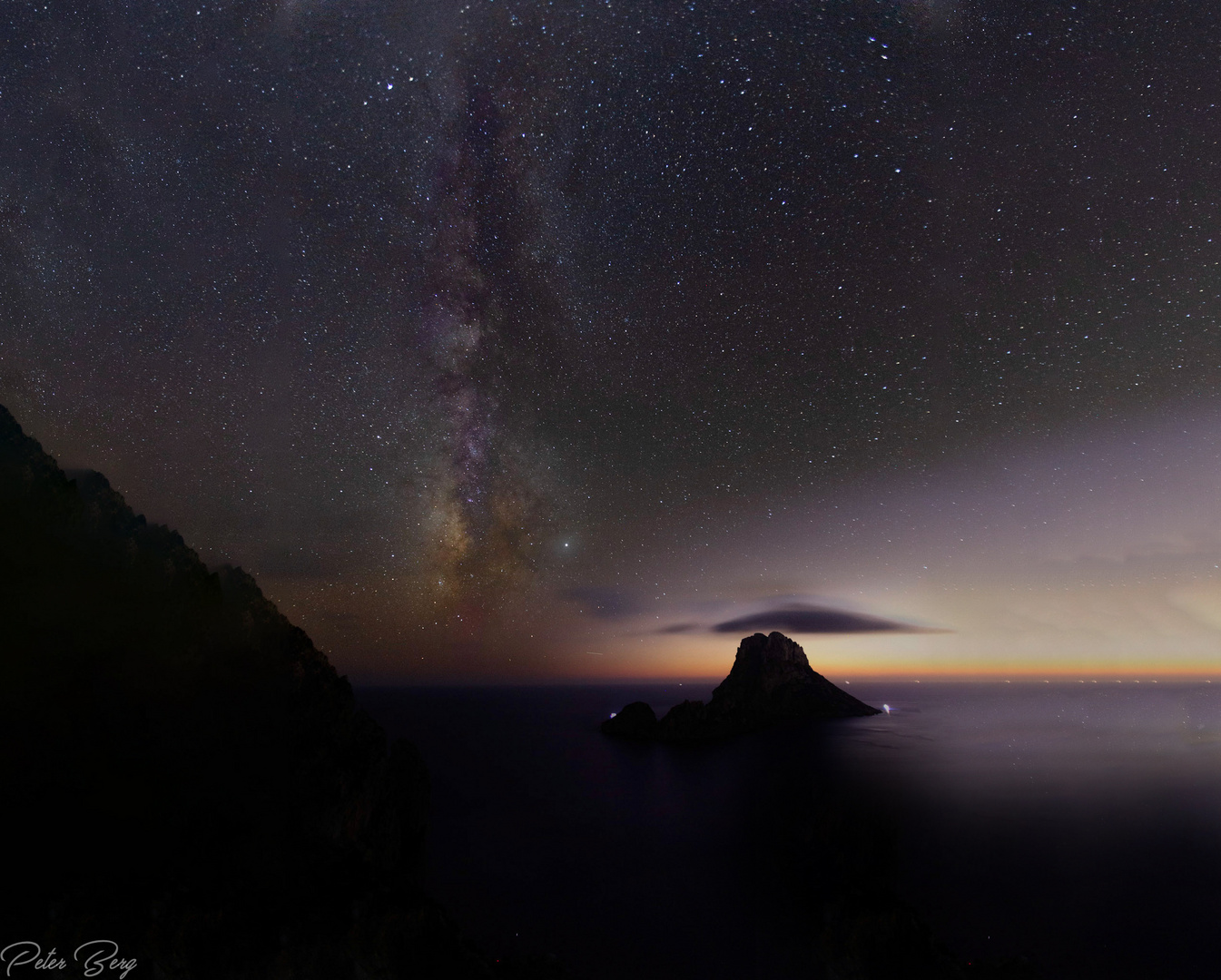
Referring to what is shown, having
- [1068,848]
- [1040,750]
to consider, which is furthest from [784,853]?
[1040,750]

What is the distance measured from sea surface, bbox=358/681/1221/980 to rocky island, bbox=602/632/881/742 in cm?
1601

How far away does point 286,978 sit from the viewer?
53.5 feet

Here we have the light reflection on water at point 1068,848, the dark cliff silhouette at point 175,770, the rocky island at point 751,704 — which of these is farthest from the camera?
the rocky island at point 751,704

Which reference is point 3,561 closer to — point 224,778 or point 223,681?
point 223,681

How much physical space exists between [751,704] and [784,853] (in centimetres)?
8770

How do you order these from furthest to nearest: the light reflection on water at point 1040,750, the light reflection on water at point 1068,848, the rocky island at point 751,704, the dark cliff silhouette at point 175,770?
1. the rocky island at point 751,704
2. the light reflection on water at point 1040,750
3. the light reflection on water at point 1068,848
4. the dark cliff silhouette at point 175,770

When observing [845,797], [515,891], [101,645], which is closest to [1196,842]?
[845,797]

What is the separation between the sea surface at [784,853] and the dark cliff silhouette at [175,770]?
10957mm

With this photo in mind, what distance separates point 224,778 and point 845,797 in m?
56.9

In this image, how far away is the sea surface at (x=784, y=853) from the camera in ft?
87.9

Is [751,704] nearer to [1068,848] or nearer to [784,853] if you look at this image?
[1068,848]

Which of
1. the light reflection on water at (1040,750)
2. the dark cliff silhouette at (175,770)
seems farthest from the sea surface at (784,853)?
the dark cliff silhouette at (175,770)
